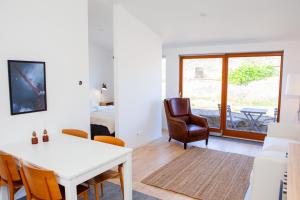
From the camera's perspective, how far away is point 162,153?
457 cm

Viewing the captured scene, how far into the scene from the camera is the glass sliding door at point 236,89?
5203 mm

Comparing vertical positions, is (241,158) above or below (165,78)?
below

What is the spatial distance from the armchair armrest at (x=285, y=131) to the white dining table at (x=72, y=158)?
2821mm

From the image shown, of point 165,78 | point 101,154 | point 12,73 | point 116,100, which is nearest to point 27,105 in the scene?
point 12,73

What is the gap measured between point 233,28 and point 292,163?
3398mm

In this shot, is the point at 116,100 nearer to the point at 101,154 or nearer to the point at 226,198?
the point at 101,154

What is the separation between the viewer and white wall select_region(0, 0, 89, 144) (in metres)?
2.60

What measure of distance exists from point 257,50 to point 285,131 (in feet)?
6.68

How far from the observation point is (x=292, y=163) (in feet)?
5.62

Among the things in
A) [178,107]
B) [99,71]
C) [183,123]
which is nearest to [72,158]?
[183,123]

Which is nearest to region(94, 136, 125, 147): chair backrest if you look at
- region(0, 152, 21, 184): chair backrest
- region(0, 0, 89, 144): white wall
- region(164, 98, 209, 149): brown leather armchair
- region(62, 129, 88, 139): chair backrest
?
region(62, 129, 88, 139): chair backrest

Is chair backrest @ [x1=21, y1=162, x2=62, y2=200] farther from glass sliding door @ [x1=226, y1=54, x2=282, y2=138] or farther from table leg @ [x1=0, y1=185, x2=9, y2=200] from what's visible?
glass sliding door @ [x1=226, y1=54, x2=282, y2=138]

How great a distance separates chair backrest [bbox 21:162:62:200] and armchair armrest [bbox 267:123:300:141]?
11.7 ft

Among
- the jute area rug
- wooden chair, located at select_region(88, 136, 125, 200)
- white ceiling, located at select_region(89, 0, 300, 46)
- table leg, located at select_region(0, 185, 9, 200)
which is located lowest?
the jute area rug
